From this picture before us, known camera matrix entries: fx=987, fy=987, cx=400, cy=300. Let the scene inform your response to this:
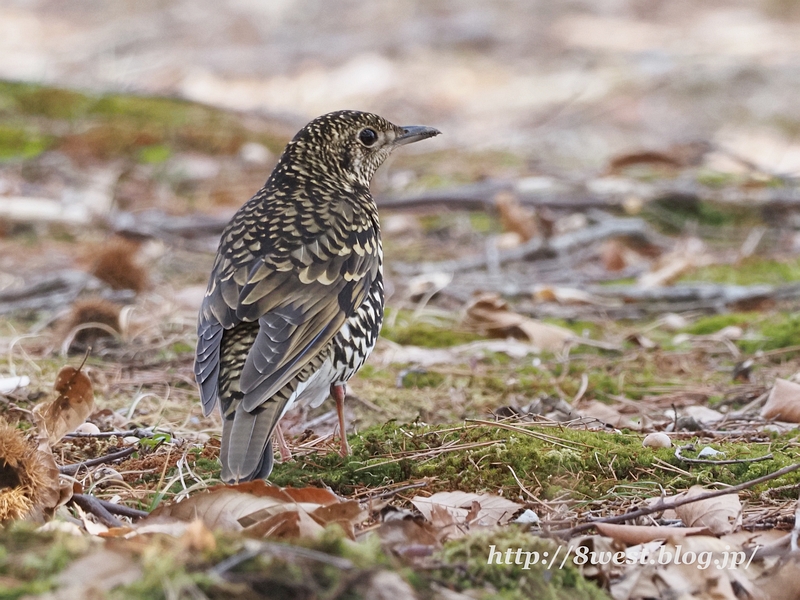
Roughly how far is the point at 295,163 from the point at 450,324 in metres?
2.23

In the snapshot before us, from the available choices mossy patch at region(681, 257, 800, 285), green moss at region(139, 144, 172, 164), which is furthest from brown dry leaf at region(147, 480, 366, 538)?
green moss at region(139, 144, 172, 164)

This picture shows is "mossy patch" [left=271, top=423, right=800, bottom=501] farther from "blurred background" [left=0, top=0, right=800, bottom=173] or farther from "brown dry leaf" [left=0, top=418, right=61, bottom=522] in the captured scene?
"blurred background" [left=0, top=0, right=800, bottom=173]

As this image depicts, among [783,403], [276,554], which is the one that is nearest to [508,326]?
[783,403]

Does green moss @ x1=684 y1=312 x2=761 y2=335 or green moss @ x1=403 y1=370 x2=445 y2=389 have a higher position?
green moss @ x1=403 y1=370 x2=445 y2=389

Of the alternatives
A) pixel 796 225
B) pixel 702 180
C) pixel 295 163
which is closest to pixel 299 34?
pixel 702 180

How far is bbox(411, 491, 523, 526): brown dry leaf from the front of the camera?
3100 mm

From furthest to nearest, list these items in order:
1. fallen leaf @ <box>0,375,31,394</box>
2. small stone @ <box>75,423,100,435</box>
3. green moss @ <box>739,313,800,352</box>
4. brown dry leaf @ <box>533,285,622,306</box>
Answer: brown dry leaf @ <box>533,285,622,306</box> → green moss @ <box>739,313,800,352</box> → fallen leaf @ <box>0,375,31,394</box> → small stone @ <box>75,423,100,435</box>

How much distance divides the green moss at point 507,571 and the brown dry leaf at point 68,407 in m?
1.92

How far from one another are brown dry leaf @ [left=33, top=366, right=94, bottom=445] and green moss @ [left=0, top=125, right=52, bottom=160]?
7802 millimetres

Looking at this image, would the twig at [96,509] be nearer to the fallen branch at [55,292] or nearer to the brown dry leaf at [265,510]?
the brown dry leaf at [265,510]

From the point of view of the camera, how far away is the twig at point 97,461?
11.5 ft

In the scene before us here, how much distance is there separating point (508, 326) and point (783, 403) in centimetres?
209

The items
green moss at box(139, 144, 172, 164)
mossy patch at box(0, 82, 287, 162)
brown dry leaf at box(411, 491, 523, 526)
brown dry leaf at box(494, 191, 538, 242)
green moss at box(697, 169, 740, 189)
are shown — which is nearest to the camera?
brown dry leaf at box(411, 491, 523, 526)

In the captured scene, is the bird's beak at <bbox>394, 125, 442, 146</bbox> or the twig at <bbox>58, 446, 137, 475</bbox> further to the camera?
the bird's beak at <bbox>394, 125, 442, 146</bbox>
